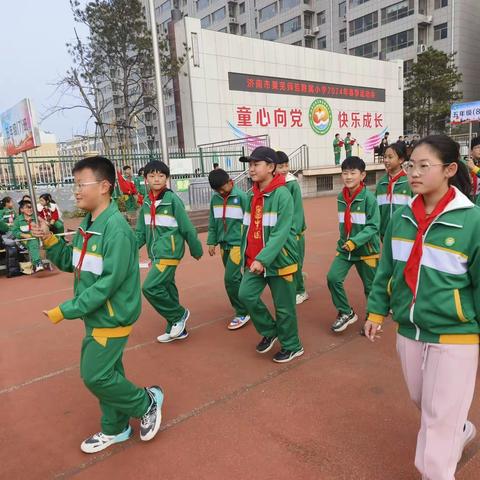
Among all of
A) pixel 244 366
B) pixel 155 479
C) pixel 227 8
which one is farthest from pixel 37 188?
pixel 227 8

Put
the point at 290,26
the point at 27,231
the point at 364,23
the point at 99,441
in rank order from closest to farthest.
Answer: the point at 99,441, the point at 27,231, the point at 364,23, the point at 290,26

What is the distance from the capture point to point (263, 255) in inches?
127

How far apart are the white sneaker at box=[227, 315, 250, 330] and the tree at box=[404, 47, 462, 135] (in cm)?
2750

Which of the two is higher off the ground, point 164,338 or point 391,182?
point 391,182

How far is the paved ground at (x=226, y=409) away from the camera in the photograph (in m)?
2.42

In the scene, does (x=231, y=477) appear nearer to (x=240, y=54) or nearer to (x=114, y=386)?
(x=114, y=386)

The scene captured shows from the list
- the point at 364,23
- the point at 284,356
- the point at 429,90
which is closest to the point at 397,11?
the point at 364,23

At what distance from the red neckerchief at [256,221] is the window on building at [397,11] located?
38.3m

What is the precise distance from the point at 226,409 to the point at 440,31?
40.5 m

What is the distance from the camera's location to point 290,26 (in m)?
41.9

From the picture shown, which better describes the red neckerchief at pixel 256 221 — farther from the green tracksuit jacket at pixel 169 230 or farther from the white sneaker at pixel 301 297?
the white sneaker at pixel 301 297

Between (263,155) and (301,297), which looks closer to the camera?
(263,155)

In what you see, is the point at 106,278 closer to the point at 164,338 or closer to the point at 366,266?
the point at 164,338

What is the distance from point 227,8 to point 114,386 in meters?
48.9
